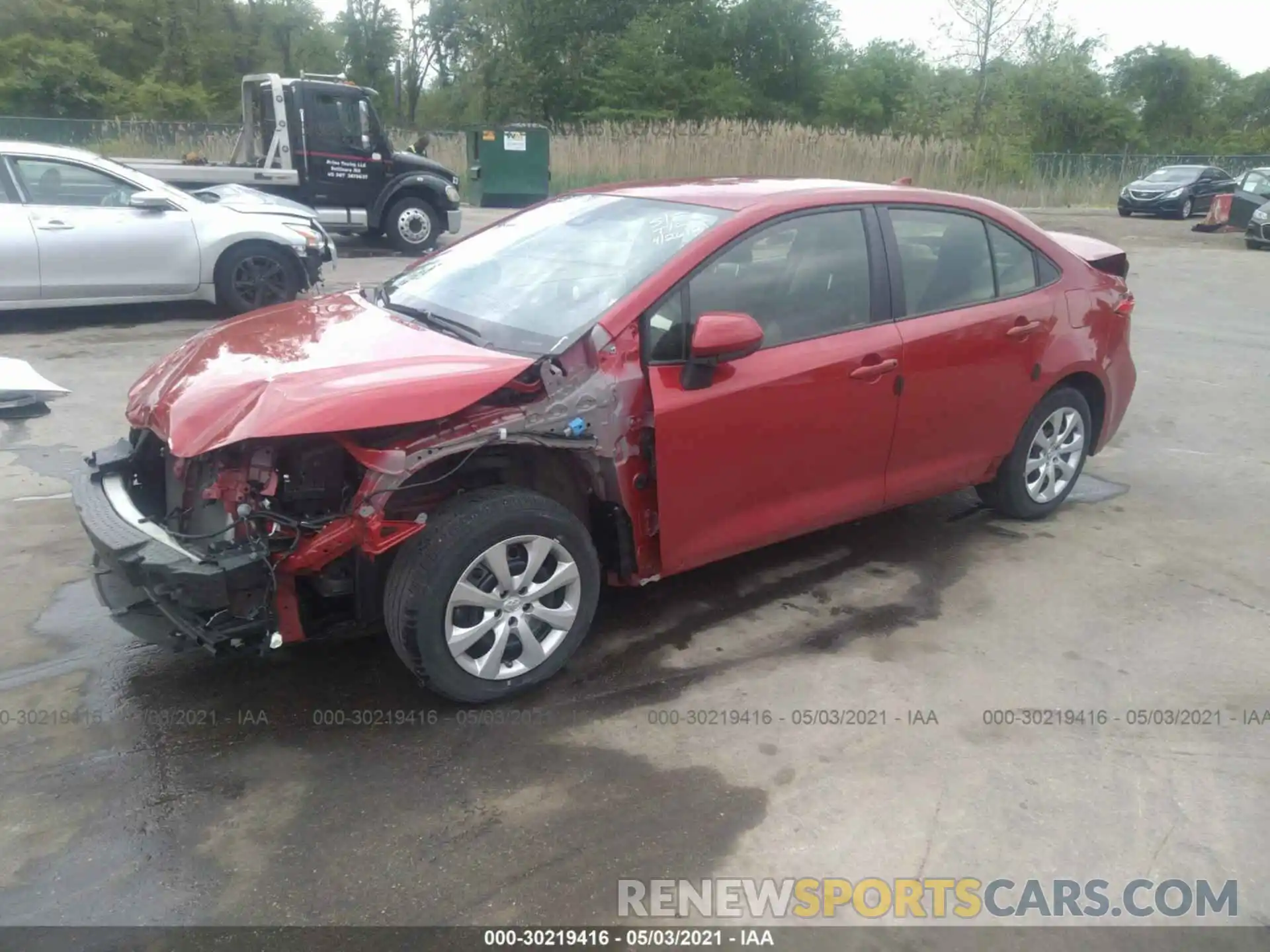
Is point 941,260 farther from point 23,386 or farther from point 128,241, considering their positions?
point 128,241

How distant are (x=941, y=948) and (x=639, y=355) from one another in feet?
6.95

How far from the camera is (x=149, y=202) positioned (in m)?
9.24

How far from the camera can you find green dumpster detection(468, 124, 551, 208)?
23.8 metres

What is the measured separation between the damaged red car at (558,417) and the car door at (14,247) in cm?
577

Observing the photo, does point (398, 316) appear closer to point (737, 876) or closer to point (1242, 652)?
point (737, 876)

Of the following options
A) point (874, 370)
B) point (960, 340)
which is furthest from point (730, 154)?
point (874, 370)

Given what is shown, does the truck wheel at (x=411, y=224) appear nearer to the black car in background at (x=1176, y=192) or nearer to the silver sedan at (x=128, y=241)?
the silver sedan at (x=128, y=241)

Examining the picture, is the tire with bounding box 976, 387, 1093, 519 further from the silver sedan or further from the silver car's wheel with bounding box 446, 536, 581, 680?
the silver sedan

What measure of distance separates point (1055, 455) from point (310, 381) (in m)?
3.90

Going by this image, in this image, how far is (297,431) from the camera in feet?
10.2

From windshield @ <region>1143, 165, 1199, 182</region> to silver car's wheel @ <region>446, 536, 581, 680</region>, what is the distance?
28.8 metres

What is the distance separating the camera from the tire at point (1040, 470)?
5.22 metres

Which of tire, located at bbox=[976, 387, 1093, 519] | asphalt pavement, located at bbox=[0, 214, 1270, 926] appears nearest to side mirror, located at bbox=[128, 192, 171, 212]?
asphalt pavement, located at bbox=[0, 214, 1270, 926]

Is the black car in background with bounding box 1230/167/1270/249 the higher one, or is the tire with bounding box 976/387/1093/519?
the black car in background with bounding box 1230/167/1270/249
